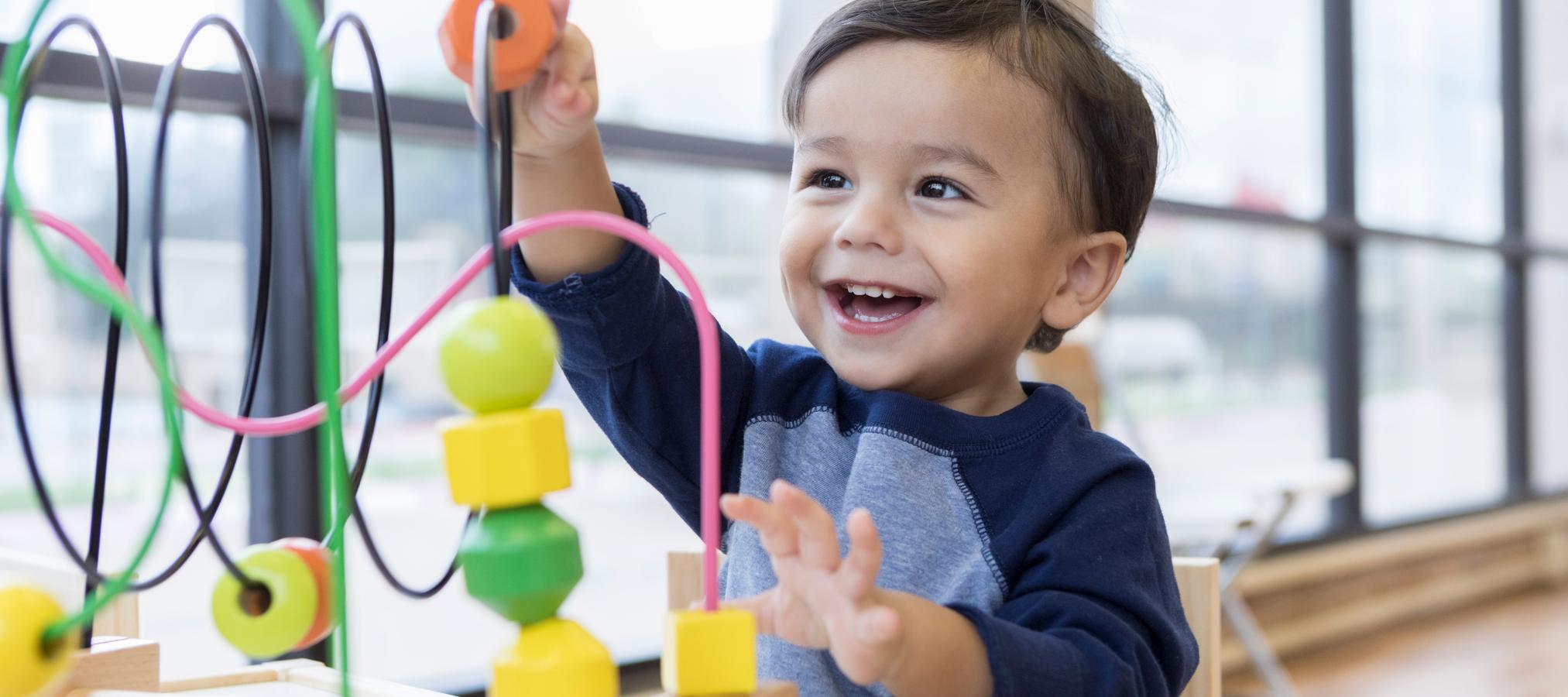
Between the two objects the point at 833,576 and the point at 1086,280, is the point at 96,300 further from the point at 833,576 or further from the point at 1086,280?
the point at 1086,280

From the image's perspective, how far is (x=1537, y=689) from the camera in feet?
9.02

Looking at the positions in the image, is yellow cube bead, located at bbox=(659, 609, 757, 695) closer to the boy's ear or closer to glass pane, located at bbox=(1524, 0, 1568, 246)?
the boy's ear

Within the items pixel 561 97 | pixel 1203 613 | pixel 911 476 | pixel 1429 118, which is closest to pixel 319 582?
pixel 561 97

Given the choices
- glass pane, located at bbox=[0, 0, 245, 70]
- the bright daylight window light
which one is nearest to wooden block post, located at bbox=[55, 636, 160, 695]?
glass pane, located at bbox=[0, 0, 245, 70]

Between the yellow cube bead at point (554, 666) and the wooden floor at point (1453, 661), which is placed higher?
the yellow cube bead at point (554, 666)

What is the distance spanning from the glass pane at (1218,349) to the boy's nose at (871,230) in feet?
6.58

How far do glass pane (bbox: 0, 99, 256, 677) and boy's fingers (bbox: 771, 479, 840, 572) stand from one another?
102cm

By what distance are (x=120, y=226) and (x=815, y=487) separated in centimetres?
44

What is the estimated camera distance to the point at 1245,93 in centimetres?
328

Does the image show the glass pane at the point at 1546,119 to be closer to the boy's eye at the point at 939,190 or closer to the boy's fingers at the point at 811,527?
the boy's eye at the point at 939,190

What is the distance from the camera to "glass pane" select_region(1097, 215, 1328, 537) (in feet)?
9.96

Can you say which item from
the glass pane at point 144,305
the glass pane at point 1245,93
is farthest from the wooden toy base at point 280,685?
the glass pane at point 1245,93

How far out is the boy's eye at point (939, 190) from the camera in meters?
0.83

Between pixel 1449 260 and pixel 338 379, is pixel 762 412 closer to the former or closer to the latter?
pixel 338 379
